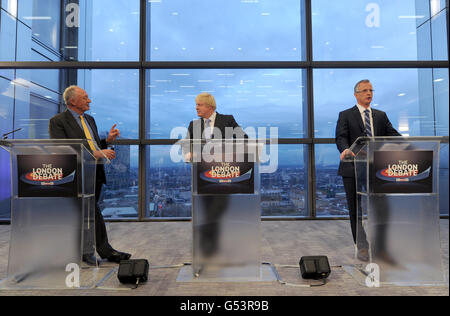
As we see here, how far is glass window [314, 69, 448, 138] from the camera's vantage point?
4.55 metres

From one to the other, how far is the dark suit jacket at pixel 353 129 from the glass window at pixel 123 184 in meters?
3.20

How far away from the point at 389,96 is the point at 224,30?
9.83ft

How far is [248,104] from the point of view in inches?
182

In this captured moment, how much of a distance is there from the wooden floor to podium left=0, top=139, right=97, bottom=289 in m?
0.11

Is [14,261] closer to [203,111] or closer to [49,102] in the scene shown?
[203,111]

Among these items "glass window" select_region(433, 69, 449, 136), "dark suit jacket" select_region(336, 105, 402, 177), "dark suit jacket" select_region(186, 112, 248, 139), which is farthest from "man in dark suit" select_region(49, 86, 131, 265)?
"glass window" select_region(433, 69, 449, 136)

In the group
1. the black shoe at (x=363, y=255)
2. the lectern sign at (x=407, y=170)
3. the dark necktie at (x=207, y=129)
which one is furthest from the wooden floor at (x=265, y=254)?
the dark necktie at (x=207, y=129)

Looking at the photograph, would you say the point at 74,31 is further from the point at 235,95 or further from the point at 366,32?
the point at 366,32

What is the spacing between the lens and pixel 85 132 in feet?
7.94

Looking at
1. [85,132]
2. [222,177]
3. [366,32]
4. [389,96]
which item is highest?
[366,32]

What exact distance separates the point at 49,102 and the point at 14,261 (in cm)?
354

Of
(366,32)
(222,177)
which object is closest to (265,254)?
(222,177)

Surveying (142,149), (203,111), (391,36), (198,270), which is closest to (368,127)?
(203,111)

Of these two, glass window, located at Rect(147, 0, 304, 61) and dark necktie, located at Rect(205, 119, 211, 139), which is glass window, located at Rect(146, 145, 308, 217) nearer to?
glass window, located at Rect(147, 0, 304, 61)
